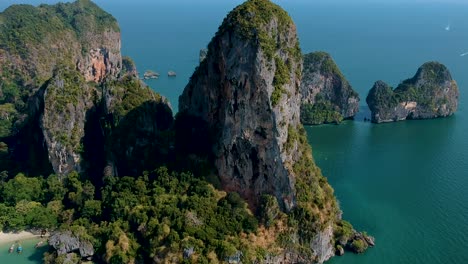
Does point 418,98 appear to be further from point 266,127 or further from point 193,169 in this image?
point 193,169

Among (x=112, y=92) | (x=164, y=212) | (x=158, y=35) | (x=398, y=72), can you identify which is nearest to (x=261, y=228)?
(x=164, y=212)

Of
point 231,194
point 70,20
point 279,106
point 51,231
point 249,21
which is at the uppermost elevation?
point 70,20

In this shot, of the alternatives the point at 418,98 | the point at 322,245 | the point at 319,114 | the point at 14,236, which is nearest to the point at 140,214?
the point at 14,236

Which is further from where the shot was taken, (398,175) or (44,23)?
(44,23)

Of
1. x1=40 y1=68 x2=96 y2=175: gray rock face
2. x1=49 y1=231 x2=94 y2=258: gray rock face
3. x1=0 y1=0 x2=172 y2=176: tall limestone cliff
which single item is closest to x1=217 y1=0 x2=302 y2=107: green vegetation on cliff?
x1=0 y1=0 x2=172 y2=176: tall limestone cliff

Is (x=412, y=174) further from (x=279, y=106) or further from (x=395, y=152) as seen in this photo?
(x=279, y=106)
